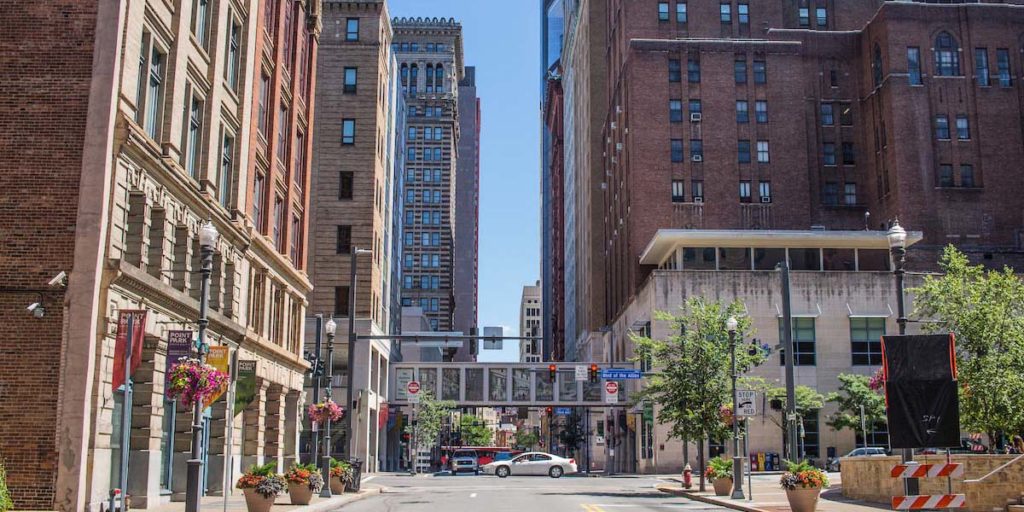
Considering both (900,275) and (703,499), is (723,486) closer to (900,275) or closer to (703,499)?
(703,499)

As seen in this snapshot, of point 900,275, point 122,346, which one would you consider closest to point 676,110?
point 900,275

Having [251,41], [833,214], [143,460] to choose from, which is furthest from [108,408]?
[833,214]

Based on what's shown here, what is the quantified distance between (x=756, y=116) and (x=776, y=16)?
11.6 meters

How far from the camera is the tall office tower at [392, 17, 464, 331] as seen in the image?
16012cm

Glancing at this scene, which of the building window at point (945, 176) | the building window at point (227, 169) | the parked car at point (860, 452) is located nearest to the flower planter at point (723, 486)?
the parked car at point (860, 452)

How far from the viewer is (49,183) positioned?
23.2 meters

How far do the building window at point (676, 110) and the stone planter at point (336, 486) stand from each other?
50.9 meters

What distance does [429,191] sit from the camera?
162m

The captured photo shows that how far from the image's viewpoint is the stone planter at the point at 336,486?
35.5 m

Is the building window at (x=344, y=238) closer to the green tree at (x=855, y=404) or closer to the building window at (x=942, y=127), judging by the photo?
the green tree at (x=855, y=404)

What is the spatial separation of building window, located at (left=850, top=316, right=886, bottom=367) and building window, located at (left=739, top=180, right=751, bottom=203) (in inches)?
593

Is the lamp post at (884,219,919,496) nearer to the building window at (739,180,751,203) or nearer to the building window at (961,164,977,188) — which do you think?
the building window at (739,180,751,203)

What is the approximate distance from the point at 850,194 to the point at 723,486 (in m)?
50.5

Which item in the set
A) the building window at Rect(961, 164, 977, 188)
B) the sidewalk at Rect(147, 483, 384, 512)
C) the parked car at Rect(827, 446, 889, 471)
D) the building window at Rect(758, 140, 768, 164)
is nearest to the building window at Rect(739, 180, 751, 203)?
the building window at Rect(758, 140, 768, 164)
